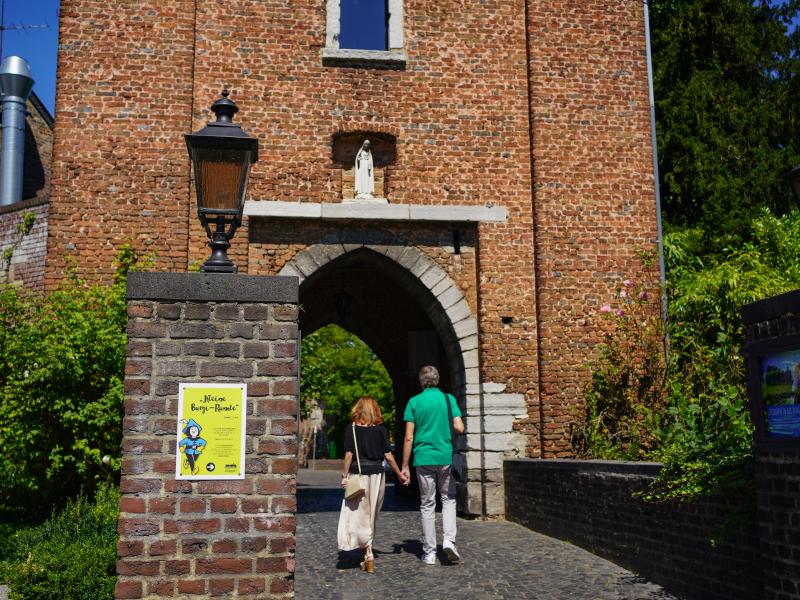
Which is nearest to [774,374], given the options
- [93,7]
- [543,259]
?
[543,259]

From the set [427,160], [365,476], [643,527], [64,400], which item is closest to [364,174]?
[427,160]

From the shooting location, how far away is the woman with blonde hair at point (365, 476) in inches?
290

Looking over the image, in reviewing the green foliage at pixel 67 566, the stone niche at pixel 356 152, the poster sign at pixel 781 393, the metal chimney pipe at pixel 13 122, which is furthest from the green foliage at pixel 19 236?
the poster sign at pixel 781 393

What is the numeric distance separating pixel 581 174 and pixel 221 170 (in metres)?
7.40

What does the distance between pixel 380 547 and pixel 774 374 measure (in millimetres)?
4800

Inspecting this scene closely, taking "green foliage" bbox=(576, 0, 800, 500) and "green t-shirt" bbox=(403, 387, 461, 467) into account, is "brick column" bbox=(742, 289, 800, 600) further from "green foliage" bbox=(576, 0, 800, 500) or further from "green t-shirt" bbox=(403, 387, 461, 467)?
"green foliage" bbox=(576, 0, 800, 500)

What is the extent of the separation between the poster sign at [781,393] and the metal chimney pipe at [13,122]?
66.0ft

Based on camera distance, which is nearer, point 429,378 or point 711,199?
point 429,378

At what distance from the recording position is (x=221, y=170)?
514cm

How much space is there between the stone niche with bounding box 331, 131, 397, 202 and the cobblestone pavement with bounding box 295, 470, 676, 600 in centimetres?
450

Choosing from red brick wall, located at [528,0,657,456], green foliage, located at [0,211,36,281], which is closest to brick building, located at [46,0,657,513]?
red brick wall, located at [528,0,657,456]

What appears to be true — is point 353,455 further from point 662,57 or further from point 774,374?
point 662,57

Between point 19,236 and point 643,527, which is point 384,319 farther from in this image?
point 643,527

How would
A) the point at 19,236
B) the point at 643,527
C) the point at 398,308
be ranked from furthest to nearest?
the point at 398,308, the point at 19,236, the point at 643,527
